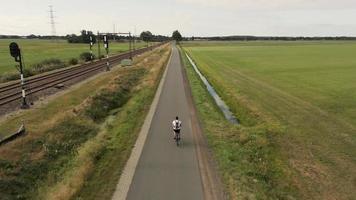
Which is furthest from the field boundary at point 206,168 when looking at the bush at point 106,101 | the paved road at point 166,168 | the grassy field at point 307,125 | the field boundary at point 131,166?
the bush at point 106,101

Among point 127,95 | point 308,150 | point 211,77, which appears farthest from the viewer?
point 211,77

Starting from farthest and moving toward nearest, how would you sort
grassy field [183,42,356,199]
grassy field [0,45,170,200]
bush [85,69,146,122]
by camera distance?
bush [85,69,146,122]
grassy field [183,42,356,199]
grassy field [0,45,170,200]

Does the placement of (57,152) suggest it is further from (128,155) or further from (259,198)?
(259,198)

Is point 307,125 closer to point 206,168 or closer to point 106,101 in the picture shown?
point 206,168

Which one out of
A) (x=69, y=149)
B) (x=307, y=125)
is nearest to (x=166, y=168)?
(x=69, y=149)

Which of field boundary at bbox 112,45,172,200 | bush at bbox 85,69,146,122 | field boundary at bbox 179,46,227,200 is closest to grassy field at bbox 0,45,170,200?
bush at bbox 85,69,146,122

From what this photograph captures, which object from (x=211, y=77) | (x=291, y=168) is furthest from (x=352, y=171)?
(x=211, y=77)

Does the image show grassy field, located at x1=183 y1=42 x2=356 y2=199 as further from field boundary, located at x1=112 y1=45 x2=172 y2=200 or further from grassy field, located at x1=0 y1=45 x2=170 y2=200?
grassy field, located at x1=0 y1=45 x2=170 y2=200

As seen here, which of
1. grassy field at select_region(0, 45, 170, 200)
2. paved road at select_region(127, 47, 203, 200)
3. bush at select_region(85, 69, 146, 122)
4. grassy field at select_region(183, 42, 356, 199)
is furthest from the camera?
bush at select_region(85, 69, 146, 122)
